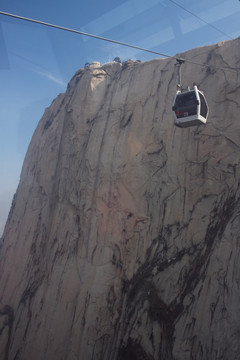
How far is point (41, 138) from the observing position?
50.0 ft

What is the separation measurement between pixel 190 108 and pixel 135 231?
Result: 482cm

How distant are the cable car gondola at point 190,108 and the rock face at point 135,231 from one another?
8.92 ft

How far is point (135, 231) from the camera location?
30.9 ft

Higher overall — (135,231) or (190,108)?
(190,108)

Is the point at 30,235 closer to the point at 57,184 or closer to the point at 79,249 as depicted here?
the point at 57,184

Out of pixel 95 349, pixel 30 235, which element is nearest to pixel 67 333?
pixel 95 349

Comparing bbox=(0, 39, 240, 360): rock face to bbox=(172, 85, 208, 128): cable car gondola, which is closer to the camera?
bbox=(172, 85, 208, 128): cable car gondola

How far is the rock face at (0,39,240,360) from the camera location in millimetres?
7266

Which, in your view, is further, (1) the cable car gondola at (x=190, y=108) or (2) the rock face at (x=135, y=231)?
(2) the rock face at (x=135, y=231)

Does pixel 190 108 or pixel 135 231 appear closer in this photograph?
pixel 190 108

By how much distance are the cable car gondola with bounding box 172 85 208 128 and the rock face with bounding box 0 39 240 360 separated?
2.72 meters

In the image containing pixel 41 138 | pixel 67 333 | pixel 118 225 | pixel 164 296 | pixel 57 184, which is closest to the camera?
pixel 164 296

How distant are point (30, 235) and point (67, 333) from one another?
4917mm

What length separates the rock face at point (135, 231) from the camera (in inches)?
286
